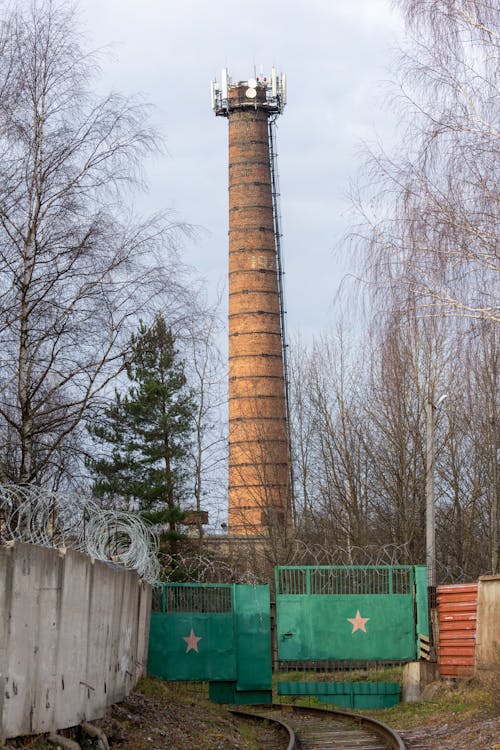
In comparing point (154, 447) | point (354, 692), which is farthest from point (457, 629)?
point (154, 447)

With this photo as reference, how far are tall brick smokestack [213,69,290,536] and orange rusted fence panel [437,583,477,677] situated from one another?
26.7 meters

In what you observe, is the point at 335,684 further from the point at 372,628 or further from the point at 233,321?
the point at 233,321

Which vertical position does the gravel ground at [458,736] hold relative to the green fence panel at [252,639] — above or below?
below

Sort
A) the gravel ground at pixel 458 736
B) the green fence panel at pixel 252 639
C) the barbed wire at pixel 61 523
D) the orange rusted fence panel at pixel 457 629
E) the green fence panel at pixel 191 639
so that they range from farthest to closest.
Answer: the green fence panel at pixel 252 639 → the green fence panel at pixel 191 639 → the orange rusted fence panel at pixel 457 629 → the gravel ground at pixel 458 736 → the barbed wire at pixel 61 523

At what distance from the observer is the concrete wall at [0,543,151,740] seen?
7.62 meters

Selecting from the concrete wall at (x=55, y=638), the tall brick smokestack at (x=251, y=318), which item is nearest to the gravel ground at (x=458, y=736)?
the concrete wall at (x=55, y=638)

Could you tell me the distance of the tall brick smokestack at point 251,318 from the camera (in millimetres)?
45531

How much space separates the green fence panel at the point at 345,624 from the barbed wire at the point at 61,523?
5.03 meters

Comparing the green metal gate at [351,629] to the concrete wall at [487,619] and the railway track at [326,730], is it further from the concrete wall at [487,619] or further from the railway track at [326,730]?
the concrete wall at [487,619]

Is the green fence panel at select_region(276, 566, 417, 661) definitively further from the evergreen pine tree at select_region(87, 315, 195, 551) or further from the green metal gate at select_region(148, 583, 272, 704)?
the evergreen pine tree at select_region(87, 315, 195, 551)

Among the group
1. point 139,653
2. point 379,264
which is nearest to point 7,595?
point 379,264

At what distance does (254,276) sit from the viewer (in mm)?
47094

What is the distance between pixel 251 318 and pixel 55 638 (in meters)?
38.5

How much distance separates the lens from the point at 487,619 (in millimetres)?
16453
